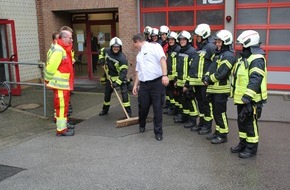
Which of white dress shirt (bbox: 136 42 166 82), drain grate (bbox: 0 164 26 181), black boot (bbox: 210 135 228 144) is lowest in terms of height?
drain grate (bbox: 0 164 26 181)

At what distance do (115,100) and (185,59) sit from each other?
3479 mm

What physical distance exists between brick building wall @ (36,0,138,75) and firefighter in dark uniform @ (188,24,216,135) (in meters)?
5.06

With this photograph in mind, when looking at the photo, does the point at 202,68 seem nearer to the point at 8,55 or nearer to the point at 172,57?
the point at 172,57

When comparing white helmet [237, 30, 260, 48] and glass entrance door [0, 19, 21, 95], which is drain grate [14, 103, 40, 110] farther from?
white helmet [237, 30, 260, 48]

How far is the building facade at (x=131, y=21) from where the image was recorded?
988 cm

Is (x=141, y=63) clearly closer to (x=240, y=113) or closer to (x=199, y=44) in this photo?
(x=199, y=44)

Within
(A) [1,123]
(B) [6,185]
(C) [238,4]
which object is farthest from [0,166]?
(C) [238,4]

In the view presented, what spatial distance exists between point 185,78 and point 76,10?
6.86 m

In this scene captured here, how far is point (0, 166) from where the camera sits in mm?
5203

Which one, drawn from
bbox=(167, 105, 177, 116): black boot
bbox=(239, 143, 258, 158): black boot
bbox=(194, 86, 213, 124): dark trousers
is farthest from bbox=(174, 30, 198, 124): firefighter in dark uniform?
bbox=(239, 143, 258, 158): black boot

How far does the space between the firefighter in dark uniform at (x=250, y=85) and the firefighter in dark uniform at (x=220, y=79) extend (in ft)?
0.92

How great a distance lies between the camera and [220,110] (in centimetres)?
586

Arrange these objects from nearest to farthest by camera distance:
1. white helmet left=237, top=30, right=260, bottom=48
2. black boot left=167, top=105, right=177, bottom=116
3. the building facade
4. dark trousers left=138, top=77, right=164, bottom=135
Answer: white helmet left=237, top=30, right=260, bottom=48
dark trousers left=138, top=77, right=164, bottom=135
black boot left=167, top=105, right=177, bottom=116
the building facade

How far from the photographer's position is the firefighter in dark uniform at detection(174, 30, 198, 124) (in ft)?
22.0
